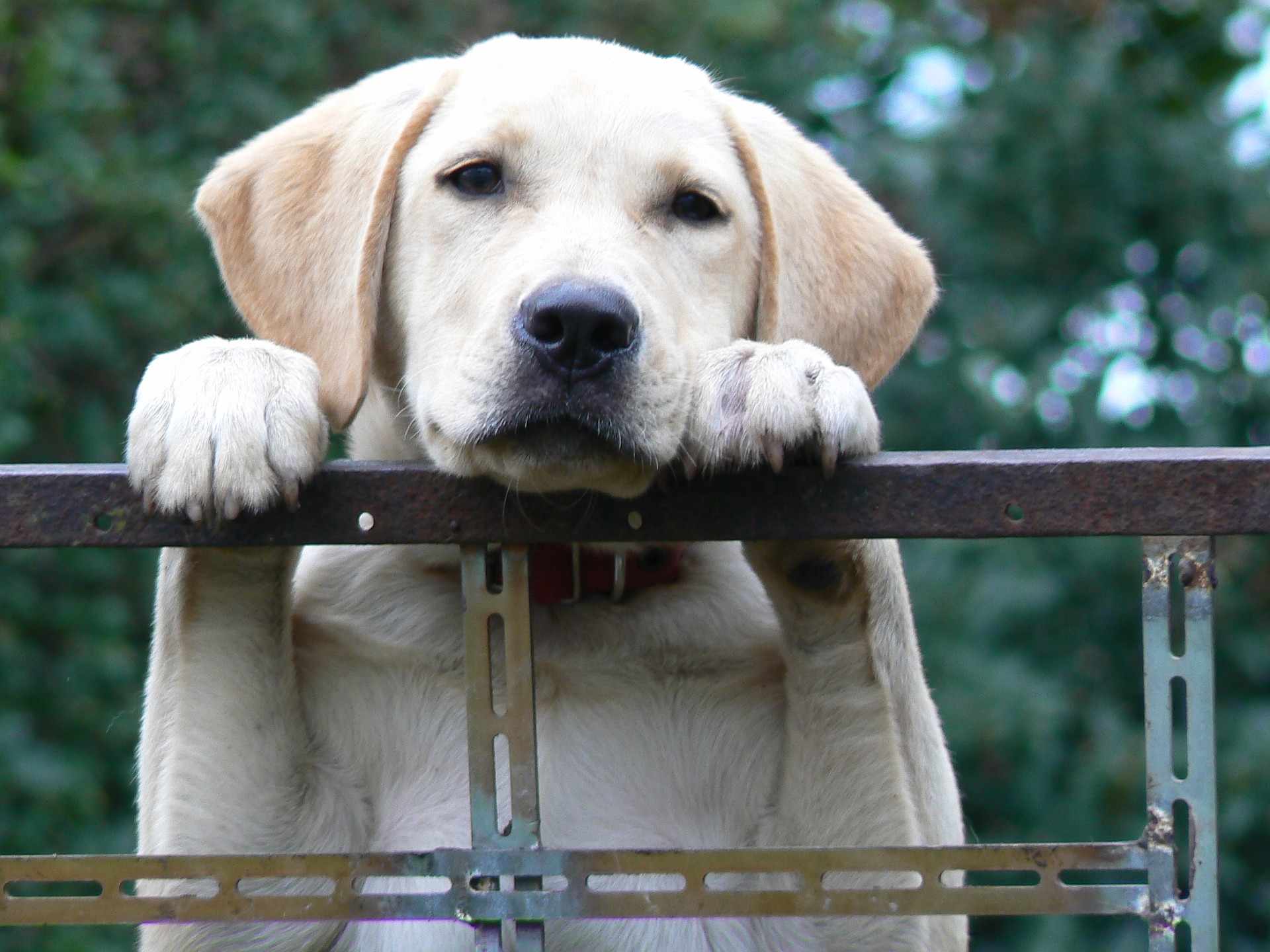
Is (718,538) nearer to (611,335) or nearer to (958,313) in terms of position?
(611,335)

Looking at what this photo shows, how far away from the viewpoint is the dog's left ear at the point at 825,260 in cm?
281

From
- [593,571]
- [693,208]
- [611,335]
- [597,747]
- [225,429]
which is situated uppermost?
[693,208]

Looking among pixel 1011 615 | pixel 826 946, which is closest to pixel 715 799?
pixel 826 946

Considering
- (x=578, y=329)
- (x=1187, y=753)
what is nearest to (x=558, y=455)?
(x=578, y=329)

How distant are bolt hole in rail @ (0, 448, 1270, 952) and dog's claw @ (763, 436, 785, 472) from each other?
0.14ft

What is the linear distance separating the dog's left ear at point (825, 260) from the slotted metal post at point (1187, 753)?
1236 millimetres

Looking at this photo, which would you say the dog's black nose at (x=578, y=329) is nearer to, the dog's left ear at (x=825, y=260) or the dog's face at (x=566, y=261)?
the dog's face at (x=566, y=261)

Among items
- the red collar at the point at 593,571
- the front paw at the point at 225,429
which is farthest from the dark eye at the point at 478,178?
the red collar at the point at 593,571

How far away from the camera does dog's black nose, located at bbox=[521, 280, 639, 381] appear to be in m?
2.09

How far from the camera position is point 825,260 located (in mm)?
2893

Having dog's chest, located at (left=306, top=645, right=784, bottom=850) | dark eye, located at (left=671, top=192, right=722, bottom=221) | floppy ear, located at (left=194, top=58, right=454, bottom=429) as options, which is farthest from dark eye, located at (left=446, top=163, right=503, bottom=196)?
dog's chest, located at (left=306, top=645, right=784, bottom=850)

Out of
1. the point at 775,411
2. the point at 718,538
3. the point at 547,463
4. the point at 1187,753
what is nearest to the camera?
the point at 1187,753

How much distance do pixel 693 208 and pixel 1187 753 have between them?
4.74ft

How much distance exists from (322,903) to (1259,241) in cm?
509
